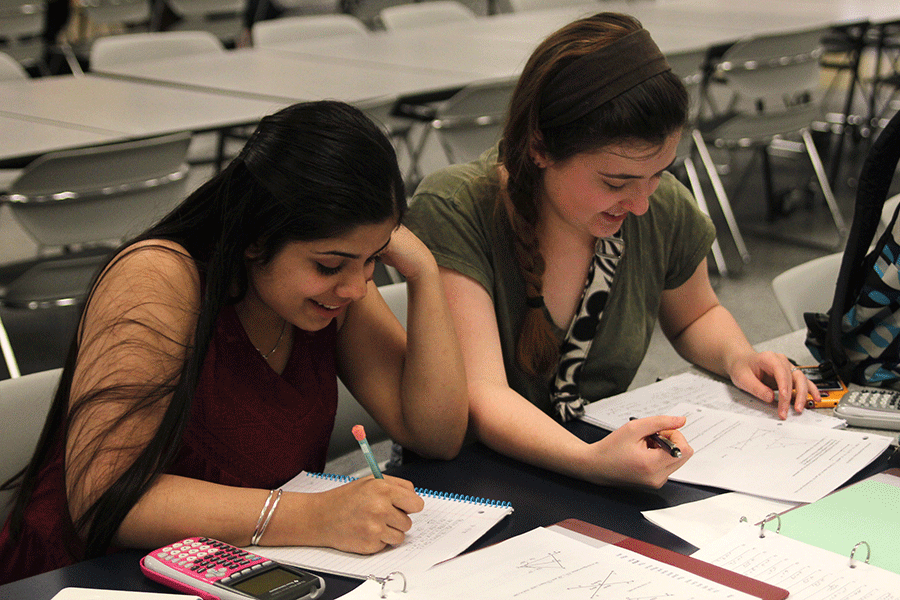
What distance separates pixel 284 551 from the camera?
1.07 metres

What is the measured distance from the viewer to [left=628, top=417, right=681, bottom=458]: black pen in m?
1.14

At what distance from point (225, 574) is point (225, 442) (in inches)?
12.3

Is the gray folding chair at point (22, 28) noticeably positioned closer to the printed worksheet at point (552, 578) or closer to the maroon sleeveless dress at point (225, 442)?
the maroon sleeveless dress at point (225, 442)

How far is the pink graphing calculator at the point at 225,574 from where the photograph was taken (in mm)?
937

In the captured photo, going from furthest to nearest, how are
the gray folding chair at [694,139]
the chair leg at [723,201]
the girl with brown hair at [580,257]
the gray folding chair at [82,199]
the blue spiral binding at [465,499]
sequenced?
1. the chair leg at [723,201]
2. the gray folding chair at [694,139]
3. the gray folding chair at [82,199]
4. the girl with brown hair at [580,257]
5. the blue spiral binding at [465,499]

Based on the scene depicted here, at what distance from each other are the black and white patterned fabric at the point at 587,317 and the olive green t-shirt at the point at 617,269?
0.02 metres

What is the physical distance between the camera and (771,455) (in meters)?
1.27

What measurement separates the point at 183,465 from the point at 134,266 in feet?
0.90

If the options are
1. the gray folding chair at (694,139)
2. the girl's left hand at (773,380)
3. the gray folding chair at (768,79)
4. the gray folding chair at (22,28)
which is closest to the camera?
the girl's left hand at (773,380)

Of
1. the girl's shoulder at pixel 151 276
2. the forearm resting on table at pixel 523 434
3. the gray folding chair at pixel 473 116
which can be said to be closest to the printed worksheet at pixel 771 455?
the forearm resting on table at pixel 523 434

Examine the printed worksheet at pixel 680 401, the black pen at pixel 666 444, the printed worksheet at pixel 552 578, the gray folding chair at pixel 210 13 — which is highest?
the gray folding chair at pixel 210 13

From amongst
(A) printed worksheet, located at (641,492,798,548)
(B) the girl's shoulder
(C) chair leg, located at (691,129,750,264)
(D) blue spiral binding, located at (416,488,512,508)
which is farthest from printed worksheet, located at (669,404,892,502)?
(C) chair leg, located at (691,129,750,264)

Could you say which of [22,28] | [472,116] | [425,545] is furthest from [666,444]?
[22,28]

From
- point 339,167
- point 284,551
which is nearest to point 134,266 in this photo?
point 339,167
